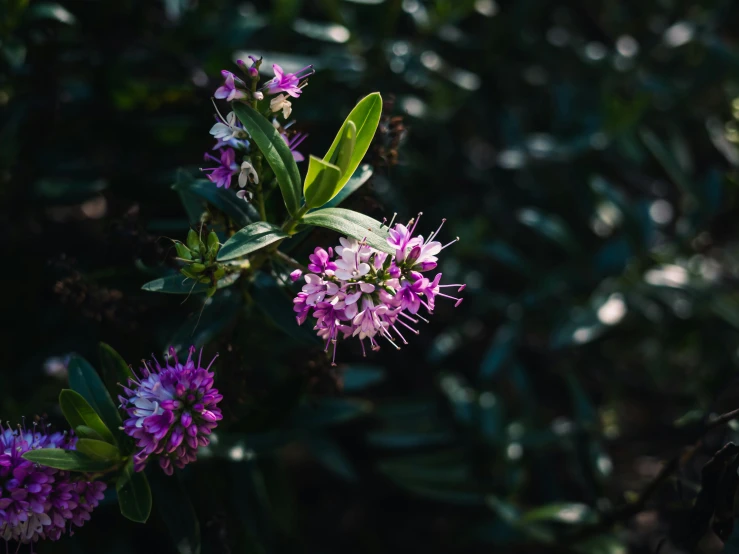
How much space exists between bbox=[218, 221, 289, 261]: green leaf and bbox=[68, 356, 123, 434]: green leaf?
51 centimetres

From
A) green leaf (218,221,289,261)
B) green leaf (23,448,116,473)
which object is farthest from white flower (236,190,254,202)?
green leaf (23,448,116,473)

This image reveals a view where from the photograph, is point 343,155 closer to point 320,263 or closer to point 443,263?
point 320,263

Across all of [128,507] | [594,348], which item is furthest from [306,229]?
[594,348]

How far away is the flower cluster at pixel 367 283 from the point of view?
1.18m

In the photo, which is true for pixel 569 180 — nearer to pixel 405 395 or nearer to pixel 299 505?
pixel 405 395

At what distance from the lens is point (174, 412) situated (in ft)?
4.03

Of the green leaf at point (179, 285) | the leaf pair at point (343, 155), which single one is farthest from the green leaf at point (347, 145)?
the green leaf at point (179, 285)

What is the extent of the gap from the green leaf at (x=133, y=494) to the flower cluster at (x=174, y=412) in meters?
0.12

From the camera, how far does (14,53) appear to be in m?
1.89

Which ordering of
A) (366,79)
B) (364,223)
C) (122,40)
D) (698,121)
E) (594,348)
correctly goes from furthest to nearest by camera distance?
(698,121), (594,348), (366,79), (122,40), (364,223)

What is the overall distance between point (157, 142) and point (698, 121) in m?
2.57

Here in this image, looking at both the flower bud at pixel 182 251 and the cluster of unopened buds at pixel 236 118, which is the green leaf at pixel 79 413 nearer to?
the flower bud at pixel 182 251

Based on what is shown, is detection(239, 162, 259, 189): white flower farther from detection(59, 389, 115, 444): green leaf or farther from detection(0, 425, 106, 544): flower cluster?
detection(0, 425, 106, 544): flower cluster

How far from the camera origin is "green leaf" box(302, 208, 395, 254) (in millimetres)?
1191
